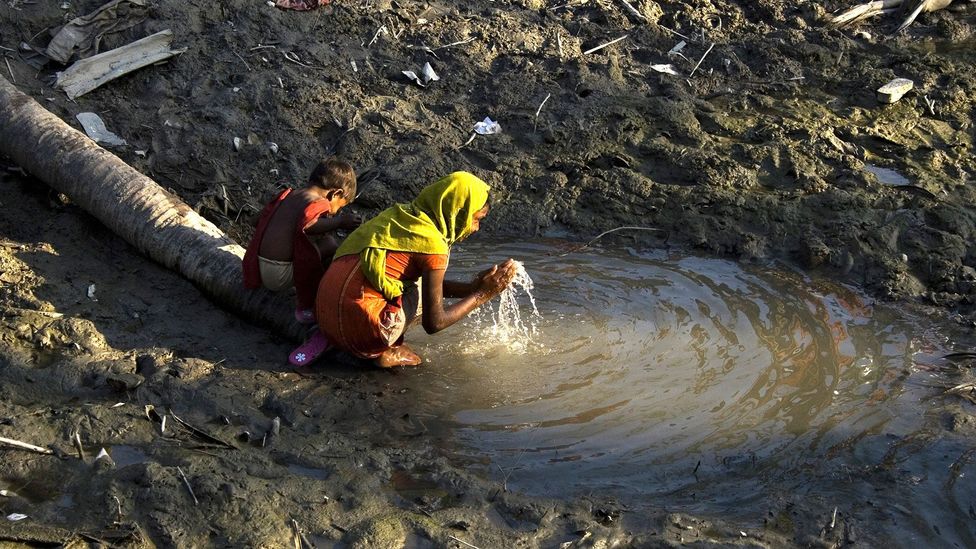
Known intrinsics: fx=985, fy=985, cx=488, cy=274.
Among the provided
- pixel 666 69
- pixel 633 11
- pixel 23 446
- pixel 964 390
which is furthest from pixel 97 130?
pixel 964 390

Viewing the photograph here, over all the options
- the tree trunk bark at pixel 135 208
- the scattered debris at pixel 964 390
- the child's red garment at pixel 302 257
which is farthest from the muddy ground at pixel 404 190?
the scattered debris at pixel 964 390

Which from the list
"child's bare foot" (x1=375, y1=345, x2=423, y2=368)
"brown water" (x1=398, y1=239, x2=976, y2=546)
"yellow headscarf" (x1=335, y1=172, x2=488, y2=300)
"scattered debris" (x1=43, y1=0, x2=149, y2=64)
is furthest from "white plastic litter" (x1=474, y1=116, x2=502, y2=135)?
"scattered debris" (x1=43, y1=0, x2=149, y2=64)

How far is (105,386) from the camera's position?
15.2 feet

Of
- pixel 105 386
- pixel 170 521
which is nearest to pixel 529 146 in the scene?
pixel 105 386

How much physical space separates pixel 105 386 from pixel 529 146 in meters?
3.61

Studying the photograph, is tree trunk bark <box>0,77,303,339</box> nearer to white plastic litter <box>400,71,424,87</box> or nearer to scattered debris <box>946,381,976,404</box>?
white plastic litter <box>400,71,424,87</box>

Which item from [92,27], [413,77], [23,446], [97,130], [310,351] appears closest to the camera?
[23,446]

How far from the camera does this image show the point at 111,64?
6.97 meters

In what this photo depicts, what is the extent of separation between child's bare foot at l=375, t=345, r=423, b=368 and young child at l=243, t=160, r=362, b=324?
1.50ft

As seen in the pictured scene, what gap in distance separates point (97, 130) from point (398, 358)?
2.99 m

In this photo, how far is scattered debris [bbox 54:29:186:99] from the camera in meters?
6.85

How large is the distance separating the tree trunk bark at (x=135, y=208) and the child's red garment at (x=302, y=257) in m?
0.17

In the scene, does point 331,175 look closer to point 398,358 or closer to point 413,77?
point 398,358

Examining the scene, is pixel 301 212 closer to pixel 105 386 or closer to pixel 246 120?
pixel 105 386
